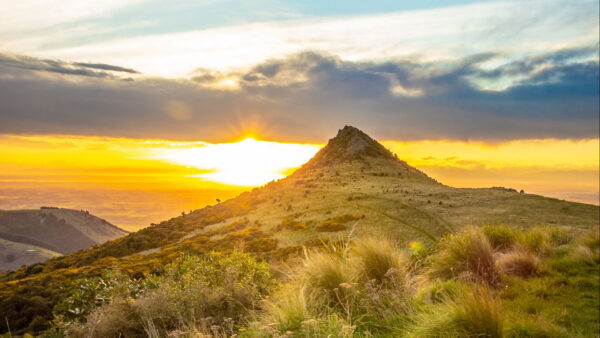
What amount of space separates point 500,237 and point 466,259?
124 inches

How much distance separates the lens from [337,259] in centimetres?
840

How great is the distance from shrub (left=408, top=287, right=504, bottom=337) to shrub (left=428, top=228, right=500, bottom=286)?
3747 mm

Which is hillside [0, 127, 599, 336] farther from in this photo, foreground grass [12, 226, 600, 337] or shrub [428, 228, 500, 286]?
foreground grass [12, 226, 600, 337]

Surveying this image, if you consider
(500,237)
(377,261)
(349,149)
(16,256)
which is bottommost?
(16,256)

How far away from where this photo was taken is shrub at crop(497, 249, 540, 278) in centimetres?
1029

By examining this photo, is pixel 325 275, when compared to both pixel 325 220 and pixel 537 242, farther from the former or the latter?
pixel 325 220

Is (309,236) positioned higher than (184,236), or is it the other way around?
(309,236)

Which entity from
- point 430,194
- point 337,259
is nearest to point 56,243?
point 430,194

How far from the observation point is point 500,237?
12.6 m

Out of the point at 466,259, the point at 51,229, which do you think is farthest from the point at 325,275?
the point at 51,229

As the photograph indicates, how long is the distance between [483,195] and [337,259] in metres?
17.3

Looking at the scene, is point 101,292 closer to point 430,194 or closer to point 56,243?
point 430,194

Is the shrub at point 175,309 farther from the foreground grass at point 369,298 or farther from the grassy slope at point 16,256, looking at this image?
the grassy slope at point 16,256

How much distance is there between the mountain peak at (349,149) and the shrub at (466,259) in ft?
89.6
